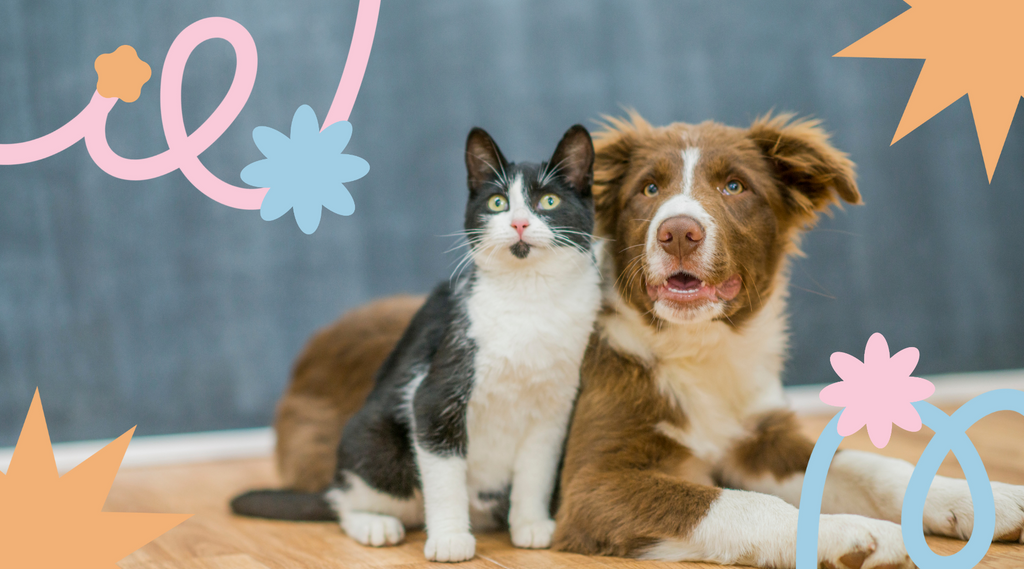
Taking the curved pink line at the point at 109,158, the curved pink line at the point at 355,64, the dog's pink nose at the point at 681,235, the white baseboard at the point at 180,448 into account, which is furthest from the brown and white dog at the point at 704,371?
the white baseboard at the point at 180,448

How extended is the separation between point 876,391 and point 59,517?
1.23 meters

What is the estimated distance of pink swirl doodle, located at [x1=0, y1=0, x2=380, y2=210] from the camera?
4.41 feet

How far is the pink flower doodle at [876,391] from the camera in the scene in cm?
105

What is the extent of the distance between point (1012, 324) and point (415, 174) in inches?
101

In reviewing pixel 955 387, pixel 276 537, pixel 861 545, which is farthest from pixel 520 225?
pixel 955 387

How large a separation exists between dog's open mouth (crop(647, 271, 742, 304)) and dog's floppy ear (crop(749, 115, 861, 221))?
298mm

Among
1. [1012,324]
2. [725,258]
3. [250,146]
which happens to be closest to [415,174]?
[250,146]

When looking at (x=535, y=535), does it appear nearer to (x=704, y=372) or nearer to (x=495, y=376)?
(x=495, y=376)

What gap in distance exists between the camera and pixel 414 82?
110 inches

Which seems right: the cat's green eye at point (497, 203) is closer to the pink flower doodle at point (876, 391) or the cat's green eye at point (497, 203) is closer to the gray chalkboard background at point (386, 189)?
the pink flower doodle at point (876, 391)

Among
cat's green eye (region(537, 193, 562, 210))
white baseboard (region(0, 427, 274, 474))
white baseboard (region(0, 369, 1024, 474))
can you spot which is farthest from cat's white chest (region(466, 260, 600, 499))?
white baseboard (region(0, 427, 274, 474))

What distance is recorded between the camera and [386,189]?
9.08ft

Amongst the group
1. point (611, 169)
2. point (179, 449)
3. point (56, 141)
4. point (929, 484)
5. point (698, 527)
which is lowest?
point (179, 449)

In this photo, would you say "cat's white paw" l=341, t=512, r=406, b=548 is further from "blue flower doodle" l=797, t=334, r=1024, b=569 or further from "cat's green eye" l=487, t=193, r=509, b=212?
"blue flower doodle" l=797, t=334, r=1024, b=569
